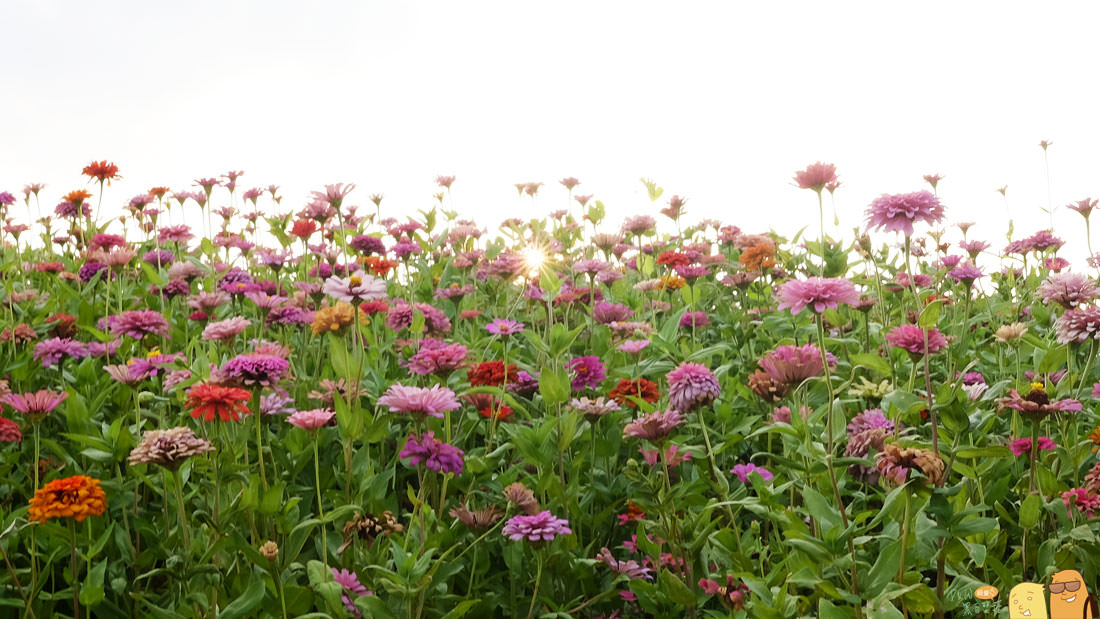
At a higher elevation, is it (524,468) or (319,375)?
(319,375)

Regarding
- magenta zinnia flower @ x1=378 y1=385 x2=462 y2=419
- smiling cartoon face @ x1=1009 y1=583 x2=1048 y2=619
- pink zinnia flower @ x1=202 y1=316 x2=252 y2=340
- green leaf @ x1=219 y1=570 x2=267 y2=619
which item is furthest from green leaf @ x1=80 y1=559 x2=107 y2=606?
smiling cartoon face @ x1=1009 y1=583 x2=1048 y2=619

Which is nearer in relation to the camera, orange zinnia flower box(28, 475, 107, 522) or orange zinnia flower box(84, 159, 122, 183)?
orange zinnia flower box(28, 475, 107, 522)

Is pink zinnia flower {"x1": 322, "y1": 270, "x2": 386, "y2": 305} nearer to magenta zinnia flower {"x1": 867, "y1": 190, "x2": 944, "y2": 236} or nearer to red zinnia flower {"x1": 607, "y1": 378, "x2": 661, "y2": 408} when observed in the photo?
red zinnia flower {"x1": 607, "y1": 378, "x2": 661, "y2": 408}

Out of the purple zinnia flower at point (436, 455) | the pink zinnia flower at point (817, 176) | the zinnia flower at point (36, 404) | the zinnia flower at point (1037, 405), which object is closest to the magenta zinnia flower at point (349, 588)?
the purple zinnia flower at point (436, 455)

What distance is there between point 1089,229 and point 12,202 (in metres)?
7.19

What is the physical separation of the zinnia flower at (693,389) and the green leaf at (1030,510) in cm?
74

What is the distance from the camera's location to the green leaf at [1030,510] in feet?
6.27

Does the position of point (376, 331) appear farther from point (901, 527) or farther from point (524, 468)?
point (901, 527)

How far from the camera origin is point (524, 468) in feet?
8.91

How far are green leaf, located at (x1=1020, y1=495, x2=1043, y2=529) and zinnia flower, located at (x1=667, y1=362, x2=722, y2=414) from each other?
74 centimetres

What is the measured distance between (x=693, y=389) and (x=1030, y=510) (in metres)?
0.81

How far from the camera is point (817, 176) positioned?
214 cm

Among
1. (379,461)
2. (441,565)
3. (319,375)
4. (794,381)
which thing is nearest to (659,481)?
(794,381)

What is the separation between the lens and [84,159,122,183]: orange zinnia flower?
13.1 feet
